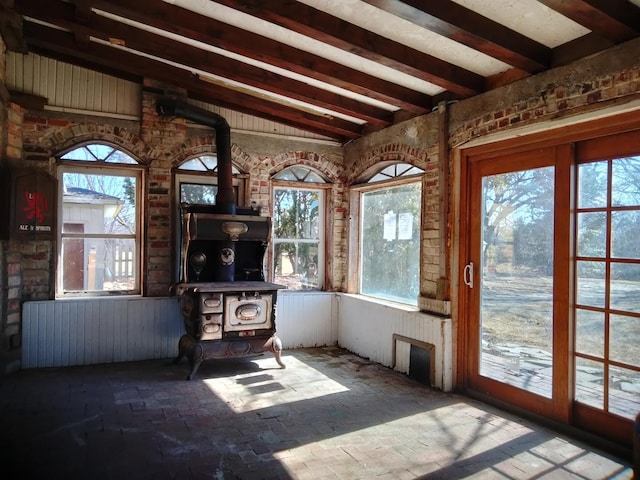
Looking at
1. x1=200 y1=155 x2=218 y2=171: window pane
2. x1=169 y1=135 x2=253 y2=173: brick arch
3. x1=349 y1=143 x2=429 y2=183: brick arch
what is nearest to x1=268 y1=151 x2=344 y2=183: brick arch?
x1=349 y1=143 x2=429 y2=183: brick arch

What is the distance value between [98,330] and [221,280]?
1521mm

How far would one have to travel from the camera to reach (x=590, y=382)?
3.45 metres

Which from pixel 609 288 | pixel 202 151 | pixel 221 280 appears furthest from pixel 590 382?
pixel 202 151

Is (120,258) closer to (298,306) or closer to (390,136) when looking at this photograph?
(298,306)

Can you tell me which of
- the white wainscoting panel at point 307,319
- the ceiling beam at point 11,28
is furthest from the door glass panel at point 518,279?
the ceiling beam at point 11,28

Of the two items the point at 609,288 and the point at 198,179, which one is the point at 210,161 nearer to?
the point at 198,179

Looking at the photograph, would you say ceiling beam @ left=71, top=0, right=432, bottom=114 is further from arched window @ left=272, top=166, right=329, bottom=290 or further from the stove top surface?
the stove top surface

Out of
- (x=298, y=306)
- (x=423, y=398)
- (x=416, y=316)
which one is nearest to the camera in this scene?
(x=423, y=398)

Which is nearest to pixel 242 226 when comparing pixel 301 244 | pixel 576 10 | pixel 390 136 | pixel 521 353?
pixel 301 244

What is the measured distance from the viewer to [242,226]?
203 inches

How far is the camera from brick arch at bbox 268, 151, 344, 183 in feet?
20.3

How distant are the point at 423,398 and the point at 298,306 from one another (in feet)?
7.74

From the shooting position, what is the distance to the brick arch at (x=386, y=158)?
5.02 m

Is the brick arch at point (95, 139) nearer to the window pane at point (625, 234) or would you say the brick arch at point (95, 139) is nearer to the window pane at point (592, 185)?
the window pane at point (592, 185)
